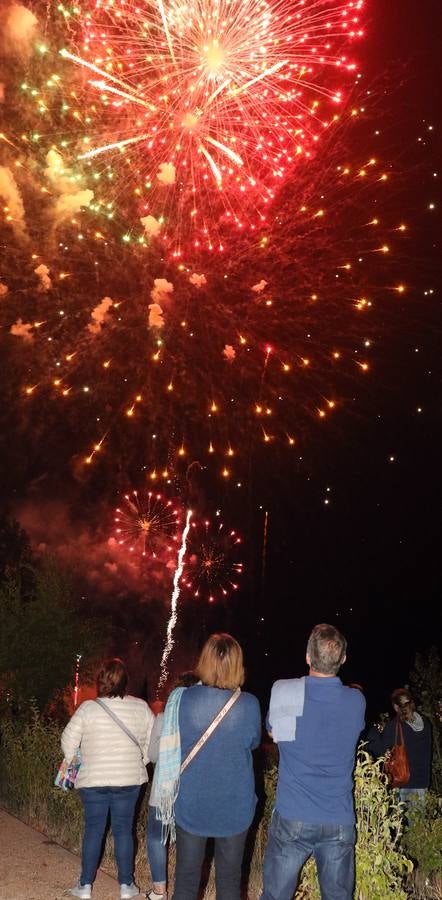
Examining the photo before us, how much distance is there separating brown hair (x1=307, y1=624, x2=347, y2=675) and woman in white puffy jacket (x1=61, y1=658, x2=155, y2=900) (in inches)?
74.4

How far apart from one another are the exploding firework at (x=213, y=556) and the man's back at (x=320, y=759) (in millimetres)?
23210

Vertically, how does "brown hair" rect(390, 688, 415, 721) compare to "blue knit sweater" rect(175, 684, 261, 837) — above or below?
above

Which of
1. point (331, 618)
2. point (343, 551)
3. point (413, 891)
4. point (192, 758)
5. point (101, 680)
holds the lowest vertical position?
point (413, 891)

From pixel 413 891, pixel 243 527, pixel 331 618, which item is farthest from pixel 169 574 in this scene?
pixel 413 891

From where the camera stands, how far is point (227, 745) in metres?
4.49

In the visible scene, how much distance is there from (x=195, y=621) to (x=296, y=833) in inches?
1584

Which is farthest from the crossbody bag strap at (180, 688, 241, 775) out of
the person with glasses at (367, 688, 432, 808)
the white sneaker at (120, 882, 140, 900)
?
the person with glasses at (367, 688, 432, 808)

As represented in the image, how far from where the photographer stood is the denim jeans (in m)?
4.43

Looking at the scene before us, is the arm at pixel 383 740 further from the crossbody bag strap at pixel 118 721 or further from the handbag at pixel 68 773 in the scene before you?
the handbag at pixel 68 773

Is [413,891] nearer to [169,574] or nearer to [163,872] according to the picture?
[163,872]

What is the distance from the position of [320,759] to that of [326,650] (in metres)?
0.48

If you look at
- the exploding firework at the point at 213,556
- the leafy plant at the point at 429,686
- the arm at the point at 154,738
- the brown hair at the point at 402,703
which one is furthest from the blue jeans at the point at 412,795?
the exploding firework at the point at 213,556

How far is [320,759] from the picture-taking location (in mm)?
4312

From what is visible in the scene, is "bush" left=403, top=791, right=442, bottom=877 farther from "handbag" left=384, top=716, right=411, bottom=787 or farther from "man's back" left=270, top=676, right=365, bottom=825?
"man's back" left=270, top=676, right=365, bottom=825
